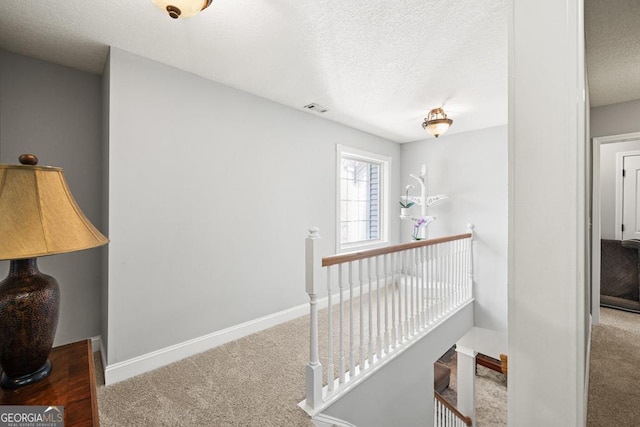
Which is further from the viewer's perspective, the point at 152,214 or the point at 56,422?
the point at 152,214

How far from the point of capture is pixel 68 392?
874 mm

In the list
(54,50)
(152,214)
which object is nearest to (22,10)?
(54,50)

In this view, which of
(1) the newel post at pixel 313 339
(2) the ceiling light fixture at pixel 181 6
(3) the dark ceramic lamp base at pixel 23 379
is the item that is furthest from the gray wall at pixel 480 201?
(3) the dark ceramic lamp base at pixel 23 379

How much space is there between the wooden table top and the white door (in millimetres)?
6250

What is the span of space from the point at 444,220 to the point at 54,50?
4820 mm

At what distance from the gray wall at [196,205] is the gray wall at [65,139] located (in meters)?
0.58

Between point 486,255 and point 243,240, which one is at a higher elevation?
point 243,240

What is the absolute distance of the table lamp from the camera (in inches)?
30.9

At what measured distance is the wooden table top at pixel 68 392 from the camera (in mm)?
792

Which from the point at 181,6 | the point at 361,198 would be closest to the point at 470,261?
the point at 361,198

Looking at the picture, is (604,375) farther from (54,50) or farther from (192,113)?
(54,50)

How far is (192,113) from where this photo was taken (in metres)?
2.35

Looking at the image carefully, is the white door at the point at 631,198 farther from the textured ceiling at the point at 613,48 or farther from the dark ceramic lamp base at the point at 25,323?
the dark ceramic lamp base at the point at 25,323

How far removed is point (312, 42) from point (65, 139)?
2.15m
